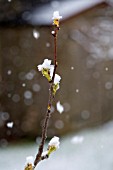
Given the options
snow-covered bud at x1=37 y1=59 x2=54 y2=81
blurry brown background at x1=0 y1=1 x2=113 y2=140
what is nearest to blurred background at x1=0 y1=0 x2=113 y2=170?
blurry brown background at x1=0 y1=1 x2=113 y2=140

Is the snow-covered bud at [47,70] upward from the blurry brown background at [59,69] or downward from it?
downward

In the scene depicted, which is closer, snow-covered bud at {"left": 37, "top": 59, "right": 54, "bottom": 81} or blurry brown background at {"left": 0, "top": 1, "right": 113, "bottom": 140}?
snow-covered bud at {"left": 37, "top": 59, "right": 54, "bottom": 81}

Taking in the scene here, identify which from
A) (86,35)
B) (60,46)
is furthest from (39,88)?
(86,35)

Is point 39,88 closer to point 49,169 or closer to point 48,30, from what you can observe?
point 48,30

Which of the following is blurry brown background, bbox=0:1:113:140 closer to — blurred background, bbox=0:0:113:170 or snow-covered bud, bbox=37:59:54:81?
blurred background, bbox=0:0:113:170

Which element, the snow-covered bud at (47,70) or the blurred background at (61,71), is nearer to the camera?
the snow-covered bud at (47,70)

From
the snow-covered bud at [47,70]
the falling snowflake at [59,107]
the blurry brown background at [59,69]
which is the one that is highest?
the blurry brown background at [59,69]

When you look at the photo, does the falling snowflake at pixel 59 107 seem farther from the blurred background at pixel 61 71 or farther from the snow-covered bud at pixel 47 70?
the snow-covered bud at pixel 47 70

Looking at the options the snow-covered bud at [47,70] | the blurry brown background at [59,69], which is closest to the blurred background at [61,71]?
the blurry brown background at [59,69]

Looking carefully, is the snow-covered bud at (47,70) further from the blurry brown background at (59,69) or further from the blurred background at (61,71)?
the blurry brown background at (59,69)

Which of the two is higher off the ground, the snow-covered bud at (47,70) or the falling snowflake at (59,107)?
the falling snowflake at (59,107)
